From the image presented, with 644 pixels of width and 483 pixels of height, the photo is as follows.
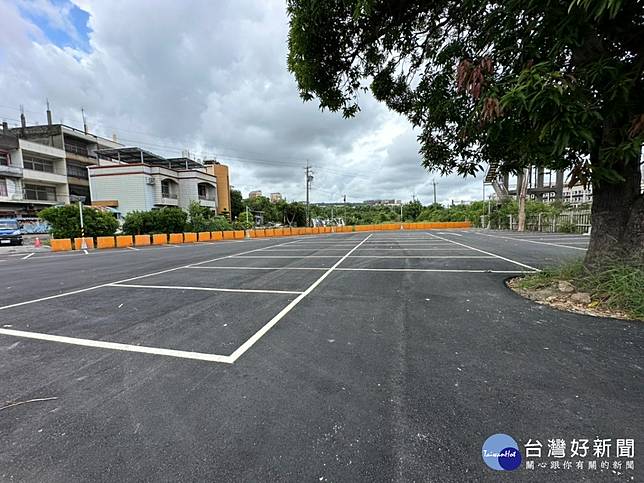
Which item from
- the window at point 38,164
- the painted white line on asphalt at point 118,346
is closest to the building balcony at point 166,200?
the window at point 38,164

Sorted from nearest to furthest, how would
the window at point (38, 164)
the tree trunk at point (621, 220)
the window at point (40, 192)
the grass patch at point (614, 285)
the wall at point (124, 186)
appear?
1. the grass patch at point (614, 285)
2. the tree trunk at point (621, 220)
3. the window at point (40, 192)
4. the window at point (38, 164)
5. the wall at point (124, 186)

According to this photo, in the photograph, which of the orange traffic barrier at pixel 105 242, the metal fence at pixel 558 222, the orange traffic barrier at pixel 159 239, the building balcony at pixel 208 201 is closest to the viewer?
the orange traffic barrier at pixel 105 242

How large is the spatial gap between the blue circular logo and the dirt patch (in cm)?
320

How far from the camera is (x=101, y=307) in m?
4.77

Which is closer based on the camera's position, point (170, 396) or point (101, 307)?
point (170, 396)

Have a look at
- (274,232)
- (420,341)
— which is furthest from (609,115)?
(274,232)

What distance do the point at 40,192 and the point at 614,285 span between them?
42.4m

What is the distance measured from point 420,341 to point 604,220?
4.06 meters

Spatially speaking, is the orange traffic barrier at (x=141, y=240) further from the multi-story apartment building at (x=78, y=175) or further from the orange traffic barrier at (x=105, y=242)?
the multi-story apartment building at (x=78, y=175)

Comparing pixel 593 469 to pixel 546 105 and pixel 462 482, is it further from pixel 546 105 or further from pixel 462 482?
pixel 546 105

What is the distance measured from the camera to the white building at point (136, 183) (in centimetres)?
2914

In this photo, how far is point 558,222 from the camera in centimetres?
2195

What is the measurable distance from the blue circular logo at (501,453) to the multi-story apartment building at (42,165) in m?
37.9

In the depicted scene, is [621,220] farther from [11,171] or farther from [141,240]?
[11,171]
